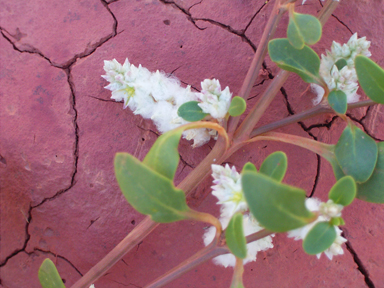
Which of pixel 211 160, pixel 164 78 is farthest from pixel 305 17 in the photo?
pixel 164 78

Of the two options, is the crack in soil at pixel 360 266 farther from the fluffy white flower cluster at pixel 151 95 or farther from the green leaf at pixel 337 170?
the fluffy white flower cluster at pixel 151 95

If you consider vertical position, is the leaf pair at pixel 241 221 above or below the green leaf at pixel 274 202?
below

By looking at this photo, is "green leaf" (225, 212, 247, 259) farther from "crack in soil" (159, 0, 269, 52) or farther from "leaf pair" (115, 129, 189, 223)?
"crack in soil" (159, 0, 269, 52)

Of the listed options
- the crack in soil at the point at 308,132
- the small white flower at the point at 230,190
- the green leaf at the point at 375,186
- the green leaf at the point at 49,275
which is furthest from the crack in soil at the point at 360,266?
the green leaf at the point at 49,275

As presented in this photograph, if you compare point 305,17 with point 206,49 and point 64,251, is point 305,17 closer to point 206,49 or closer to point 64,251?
point 206,49

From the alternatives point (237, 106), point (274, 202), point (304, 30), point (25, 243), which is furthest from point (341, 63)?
point (25, 243)

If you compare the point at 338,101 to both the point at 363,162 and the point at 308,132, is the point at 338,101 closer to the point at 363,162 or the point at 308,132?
the point at 363,162
